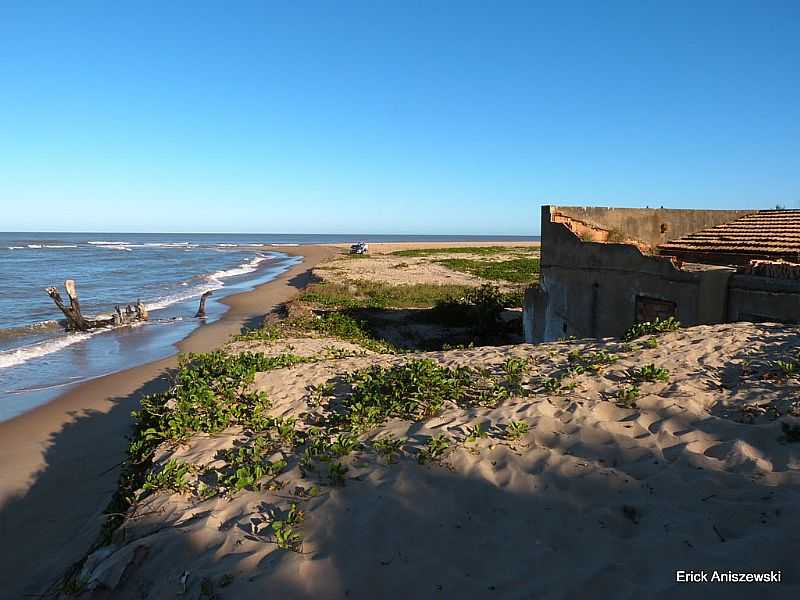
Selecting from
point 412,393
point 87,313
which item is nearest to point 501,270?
point 87,313

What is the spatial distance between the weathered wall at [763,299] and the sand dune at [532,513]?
3.32 metres

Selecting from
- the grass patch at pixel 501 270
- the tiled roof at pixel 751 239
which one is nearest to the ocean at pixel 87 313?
the tiled roof at pixel 751 239

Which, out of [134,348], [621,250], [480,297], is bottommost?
→ [134,348]

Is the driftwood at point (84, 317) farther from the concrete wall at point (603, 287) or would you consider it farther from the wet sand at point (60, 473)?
the concrete wall at point (603, 287)

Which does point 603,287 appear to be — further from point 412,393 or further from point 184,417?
point 184,417

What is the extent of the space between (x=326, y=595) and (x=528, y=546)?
4.47ft

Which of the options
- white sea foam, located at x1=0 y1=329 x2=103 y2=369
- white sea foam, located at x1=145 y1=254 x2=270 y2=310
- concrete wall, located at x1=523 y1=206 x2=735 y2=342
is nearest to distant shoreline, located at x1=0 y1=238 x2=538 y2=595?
white sea foam, located at x1=0 y1=329 x2=103 y2=369

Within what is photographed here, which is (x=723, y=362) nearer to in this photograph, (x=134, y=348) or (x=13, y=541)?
(x=13, y=541)

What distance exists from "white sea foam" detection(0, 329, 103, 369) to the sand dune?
1174 centimetres

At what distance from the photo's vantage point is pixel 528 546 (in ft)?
11.1

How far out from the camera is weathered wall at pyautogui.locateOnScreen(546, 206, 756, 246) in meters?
13.4

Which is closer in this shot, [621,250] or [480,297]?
[621,250]

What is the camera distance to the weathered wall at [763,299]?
788cm

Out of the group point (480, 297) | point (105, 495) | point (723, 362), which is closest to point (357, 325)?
point (480, 297)
